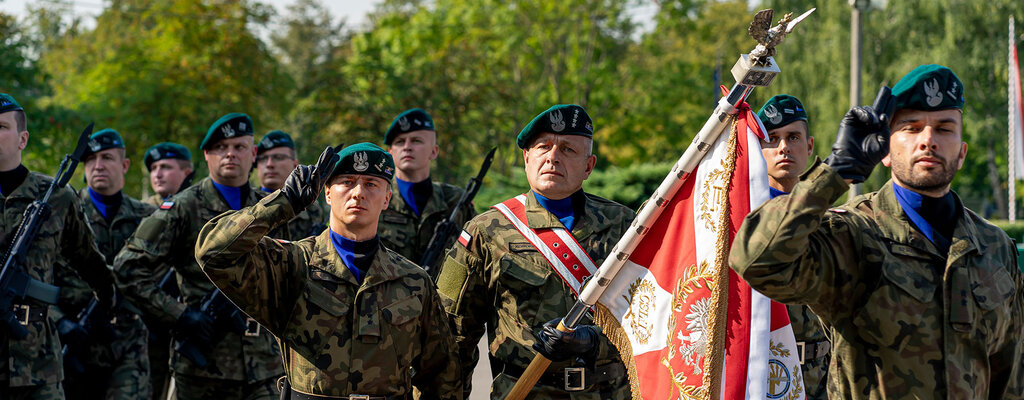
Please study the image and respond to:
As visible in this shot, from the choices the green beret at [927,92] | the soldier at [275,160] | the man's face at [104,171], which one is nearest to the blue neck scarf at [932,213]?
the green beret at [927,92]

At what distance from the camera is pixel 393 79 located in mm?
24391

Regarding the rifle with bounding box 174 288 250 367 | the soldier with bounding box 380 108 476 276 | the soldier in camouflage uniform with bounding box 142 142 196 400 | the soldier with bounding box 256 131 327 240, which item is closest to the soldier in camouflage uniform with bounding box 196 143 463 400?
the rifle with bounding box 174 288 250 367

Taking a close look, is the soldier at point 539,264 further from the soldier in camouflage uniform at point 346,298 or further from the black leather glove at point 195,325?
the black leather glove at point 195,325

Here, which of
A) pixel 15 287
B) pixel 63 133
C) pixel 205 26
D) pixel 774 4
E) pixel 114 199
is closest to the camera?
pixel 15 287

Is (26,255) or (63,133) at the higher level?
(63,133)

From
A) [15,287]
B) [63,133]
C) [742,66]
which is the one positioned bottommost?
[15,287]

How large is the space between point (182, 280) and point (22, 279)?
1083 mm

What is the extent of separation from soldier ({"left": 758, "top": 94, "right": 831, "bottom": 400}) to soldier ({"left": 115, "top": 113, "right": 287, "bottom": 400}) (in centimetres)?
317

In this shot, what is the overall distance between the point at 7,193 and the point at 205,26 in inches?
833

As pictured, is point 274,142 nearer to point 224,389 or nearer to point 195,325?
point 195,325

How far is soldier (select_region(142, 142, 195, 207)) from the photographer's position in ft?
29.5

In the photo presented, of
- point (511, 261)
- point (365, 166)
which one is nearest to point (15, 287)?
point (365, 166)

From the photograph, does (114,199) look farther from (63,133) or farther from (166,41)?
(166,41)

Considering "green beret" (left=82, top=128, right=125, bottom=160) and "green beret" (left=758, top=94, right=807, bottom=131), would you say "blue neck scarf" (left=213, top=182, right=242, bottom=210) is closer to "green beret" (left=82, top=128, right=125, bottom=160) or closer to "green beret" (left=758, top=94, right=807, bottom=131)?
"green beret" (left=82, top=128, right=125, bottom=160)
